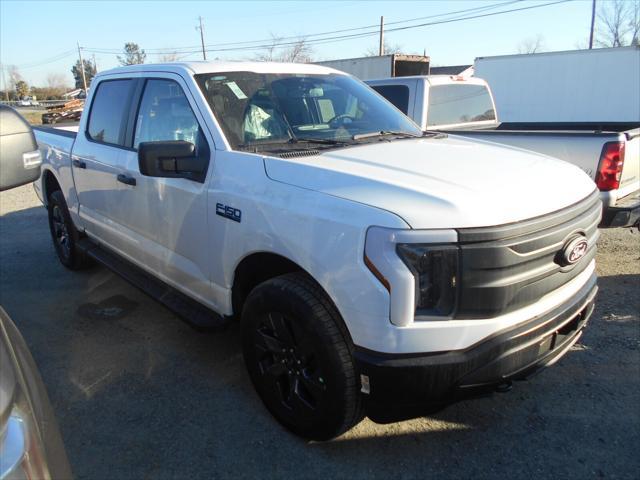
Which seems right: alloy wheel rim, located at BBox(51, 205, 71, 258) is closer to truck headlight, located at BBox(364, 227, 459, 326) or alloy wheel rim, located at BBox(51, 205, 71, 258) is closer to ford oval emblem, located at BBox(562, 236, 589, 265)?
truck headlight, located at BBox(364, 227, 459, 326)

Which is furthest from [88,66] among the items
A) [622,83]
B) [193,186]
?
[193,186]

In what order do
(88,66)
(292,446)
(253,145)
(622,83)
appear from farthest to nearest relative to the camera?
1. (88,66)
2. (622,83)
3. (253,145)
4. (292,446)

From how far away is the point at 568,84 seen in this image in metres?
16.9

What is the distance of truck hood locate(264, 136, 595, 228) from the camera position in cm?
202

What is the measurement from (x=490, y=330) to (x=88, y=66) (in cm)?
11933

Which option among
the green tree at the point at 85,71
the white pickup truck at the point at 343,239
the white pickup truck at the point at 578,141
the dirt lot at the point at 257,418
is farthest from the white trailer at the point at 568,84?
the green tree at the point at 85,71

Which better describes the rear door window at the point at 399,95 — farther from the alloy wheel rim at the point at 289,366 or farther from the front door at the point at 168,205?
the alloy wheel rim at the point at 289,366

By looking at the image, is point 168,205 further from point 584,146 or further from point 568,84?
point 568,84

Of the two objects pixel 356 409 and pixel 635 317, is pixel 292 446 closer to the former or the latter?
pixel 356 409

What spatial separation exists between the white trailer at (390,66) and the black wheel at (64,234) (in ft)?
34.3

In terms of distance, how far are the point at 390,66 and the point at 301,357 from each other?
43.6 feet

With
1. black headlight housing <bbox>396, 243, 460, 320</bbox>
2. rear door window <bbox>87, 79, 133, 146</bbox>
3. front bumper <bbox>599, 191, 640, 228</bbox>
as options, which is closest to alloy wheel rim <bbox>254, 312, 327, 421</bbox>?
black headlight housing <bbox>396, 243, 460, 320</bbox>

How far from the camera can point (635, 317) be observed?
13.2 feet

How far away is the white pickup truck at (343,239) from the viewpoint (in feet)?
6.63
